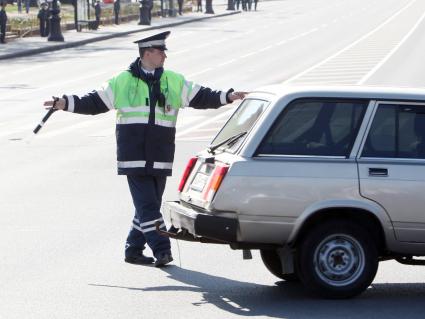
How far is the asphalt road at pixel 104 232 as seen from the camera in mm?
8633

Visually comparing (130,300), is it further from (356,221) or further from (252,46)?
(252,46)

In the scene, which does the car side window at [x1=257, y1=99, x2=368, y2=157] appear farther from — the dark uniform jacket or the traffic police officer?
the dark uniform jacket

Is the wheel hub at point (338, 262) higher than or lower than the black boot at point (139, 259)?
higher

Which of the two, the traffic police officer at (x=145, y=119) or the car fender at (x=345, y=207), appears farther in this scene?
the traffic police officer at (x=145, y=119)

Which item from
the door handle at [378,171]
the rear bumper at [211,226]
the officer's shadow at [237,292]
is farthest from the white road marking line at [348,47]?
the door handle at [378,171]

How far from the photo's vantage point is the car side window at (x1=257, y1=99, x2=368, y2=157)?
8.79m

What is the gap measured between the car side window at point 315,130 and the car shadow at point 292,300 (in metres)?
1.00

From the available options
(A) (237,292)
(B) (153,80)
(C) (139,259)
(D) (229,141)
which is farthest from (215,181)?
(C) (139,259)

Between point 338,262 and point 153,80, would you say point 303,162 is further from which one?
point 153,80

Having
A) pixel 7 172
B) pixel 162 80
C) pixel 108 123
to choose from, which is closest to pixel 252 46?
pixel 108 123

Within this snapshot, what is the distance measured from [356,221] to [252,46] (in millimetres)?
45643

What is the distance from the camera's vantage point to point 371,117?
28.9ft

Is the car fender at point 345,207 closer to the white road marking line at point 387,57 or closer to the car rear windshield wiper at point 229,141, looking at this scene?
the car rear windshield wiper at point 229,141

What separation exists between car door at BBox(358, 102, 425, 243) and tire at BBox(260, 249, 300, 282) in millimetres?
1076
